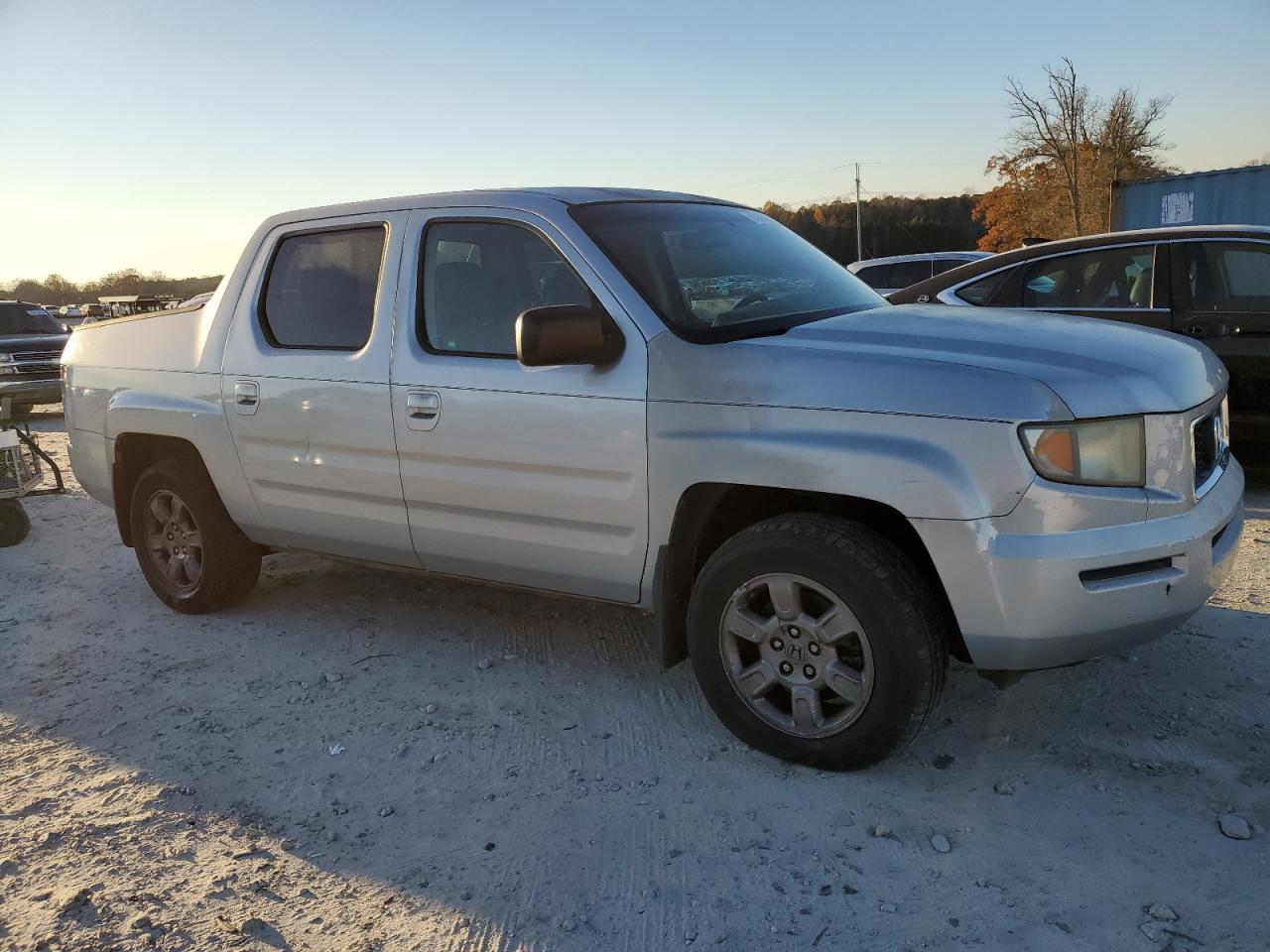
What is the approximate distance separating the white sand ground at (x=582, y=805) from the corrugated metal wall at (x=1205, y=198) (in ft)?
44.2

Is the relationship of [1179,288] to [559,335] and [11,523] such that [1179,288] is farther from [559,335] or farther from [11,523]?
[11,523]

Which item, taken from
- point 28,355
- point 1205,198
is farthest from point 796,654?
point 1205,198

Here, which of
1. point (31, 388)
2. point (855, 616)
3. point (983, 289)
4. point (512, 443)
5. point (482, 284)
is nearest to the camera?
point (855, 616)

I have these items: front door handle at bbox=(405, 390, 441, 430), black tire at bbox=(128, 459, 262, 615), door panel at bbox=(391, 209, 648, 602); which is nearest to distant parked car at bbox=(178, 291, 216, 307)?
black tire at bbox=(128, 459, 262, 615)

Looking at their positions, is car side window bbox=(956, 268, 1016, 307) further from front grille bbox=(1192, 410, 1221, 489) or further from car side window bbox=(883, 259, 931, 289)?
car side window bbox=(883, 259, 931, 289)

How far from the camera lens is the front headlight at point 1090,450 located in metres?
2.77

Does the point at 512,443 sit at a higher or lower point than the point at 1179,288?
lower

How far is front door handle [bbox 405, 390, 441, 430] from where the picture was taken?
3840mm

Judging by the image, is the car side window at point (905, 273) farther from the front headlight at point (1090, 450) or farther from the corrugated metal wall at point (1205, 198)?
the front headlight at point (1090, 450)

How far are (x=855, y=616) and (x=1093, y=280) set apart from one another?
4522 millimetres

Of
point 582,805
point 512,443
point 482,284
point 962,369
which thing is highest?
point 482,284

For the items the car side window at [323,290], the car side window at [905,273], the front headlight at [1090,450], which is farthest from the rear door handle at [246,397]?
the car side window at [905,273]

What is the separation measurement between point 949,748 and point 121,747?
9.83 feet

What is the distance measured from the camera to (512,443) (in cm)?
365
